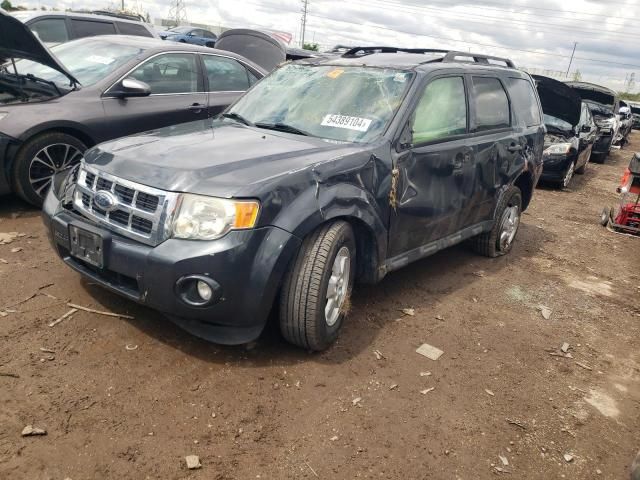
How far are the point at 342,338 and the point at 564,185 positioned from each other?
824 cm

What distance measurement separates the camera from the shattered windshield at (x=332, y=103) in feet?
12.0

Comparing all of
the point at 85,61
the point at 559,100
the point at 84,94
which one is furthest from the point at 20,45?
the point at 559,100

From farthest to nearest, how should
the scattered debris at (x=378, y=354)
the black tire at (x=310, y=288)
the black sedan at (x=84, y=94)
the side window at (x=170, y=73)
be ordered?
1. the side window at (x=170, y=73)
2. the black sedan at (x=84, y=94)
3. the scattered debris at (x=378, y=354)
4. the black tire at (x=310, y=288)

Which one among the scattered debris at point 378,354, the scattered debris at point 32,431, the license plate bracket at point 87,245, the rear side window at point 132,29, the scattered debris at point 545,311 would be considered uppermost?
the rear side window at point 132,29

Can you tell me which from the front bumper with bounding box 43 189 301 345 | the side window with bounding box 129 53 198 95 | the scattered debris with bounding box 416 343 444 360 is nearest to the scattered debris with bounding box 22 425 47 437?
the front bumper with bounding box 43 189 301 345

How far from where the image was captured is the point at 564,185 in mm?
10258

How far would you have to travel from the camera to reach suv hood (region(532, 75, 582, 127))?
9891 millimetres

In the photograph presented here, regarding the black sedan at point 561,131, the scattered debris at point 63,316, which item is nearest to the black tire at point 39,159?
the scattered debris at point 63,316

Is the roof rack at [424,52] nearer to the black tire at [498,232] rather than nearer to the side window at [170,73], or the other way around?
the black tire at [498,232]

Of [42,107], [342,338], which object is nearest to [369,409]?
[342,338]

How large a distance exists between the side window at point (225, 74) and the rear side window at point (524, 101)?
316 centimetres

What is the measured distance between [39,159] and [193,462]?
3.61 meters

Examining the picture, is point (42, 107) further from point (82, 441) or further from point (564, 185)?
point (564, 185)

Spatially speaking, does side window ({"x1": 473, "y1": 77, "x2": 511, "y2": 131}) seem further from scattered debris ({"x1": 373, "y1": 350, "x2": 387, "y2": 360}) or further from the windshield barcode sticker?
scattered debris ({"x1": 373, "y1": 350, "x2": 387, "y2": 360})
